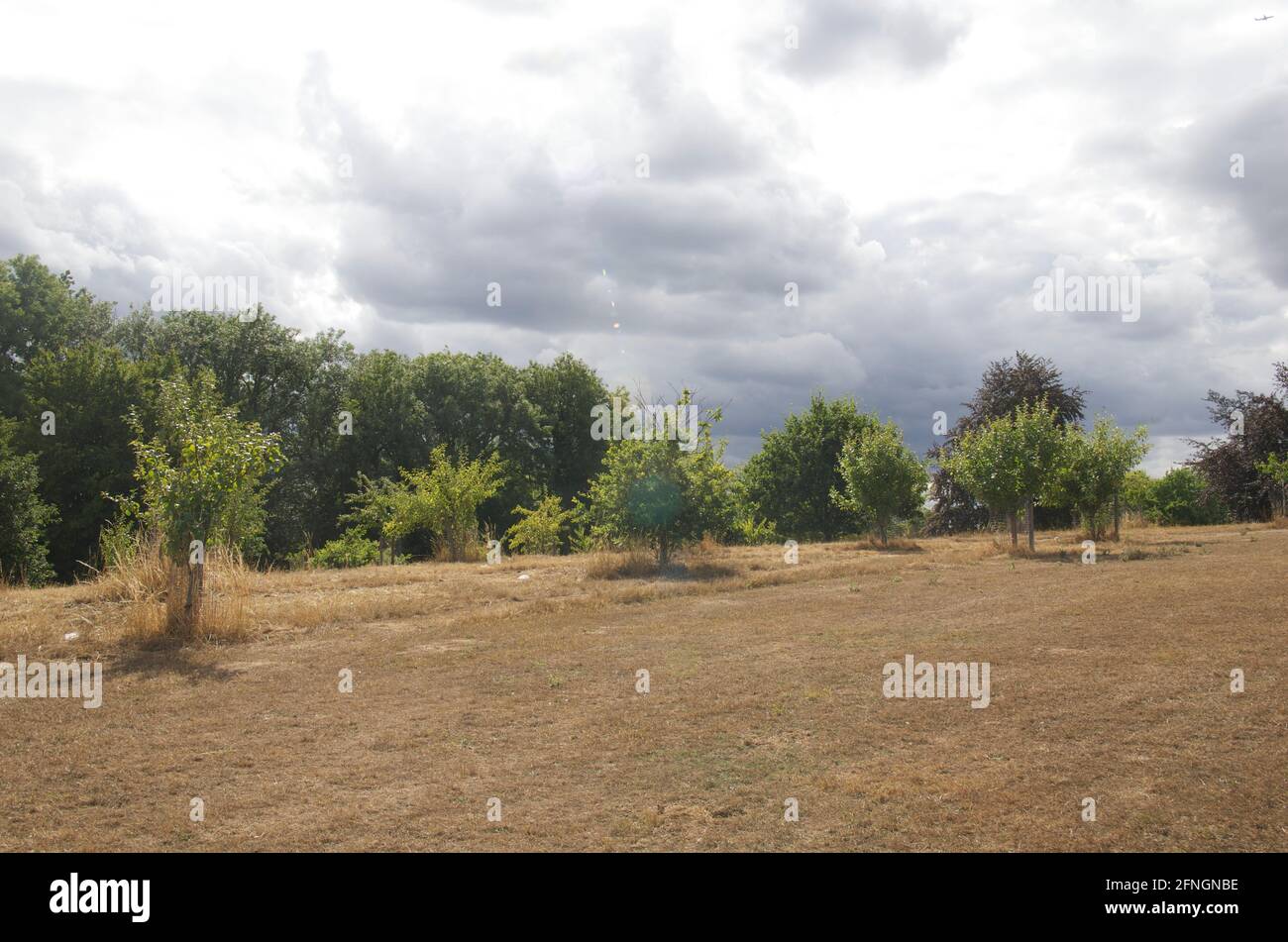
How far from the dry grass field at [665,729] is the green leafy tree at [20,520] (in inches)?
460

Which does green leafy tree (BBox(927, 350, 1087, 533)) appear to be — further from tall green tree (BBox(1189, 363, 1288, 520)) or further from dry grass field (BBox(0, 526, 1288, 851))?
dry grass field (BBox(0, 526, 1288, 851))

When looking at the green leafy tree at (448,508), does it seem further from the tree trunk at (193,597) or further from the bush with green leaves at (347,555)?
the tree trunk at (193,597)

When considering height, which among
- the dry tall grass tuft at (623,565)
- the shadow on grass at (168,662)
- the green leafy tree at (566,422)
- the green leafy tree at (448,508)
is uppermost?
the green leafy tree at (566,422)

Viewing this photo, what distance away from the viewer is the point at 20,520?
83.8 feet

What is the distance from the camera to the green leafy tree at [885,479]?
30.2 metres

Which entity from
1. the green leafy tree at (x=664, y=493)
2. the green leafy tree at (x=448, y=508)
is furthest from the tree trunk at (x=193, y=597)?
the green leafy tree at (x=448, y=508)

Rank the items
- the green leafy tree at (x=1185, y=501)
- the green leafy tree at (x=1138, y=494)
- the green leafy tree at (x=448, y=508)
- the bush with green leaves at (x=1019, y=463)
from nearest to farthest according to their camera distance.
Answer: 1. the bush with green leaves at (x=1019, y=463)
2. the green leafy tree at (x=448, y=508)
3. the green leafy tree at (x=1138, y=494)
4. the green leafy tree at (x=1185, y=501)

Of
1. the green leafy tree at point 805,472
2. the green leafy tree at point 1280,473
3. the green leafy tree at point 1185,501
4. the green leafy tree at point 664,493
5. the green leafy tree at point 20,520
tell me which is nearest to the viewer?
the green leafy tree at point 664,493

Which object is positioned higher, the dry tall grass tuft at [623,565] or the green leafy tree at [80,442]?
the green leafy tree at [80,442]

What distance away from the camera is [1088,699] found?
28.5ft

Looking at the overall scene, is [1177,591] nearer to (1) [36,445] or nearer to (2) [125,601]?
(2) [125,601]

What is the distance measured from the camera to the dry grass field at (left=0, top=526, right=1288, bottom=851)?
6070 mm

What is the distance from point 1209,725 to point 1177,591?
8732 mm

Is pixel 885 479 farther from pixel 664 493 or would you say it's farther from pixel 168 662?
pixel 168 662
